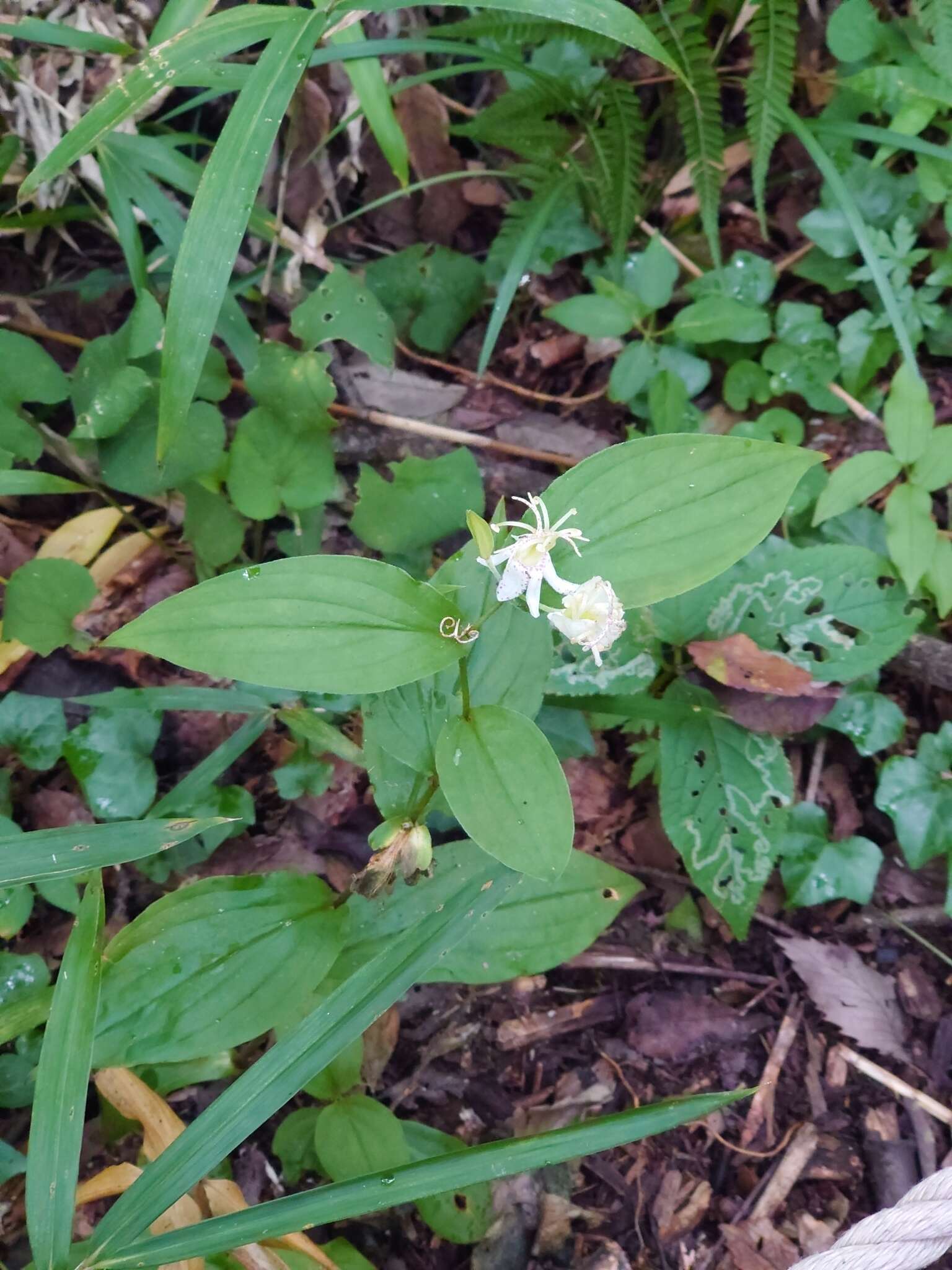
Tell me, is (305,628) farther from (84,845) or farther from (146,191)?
(146,191)

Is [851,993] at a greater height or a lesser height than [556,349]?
lesser

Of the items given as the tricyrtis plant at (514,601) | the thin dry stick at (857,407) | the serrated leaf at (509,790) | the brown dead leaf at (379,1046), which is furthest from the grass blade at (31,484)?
the thin dry stick at (857,407)

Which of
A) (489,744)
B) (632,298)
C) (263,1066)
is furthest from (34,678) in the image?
(632,298)

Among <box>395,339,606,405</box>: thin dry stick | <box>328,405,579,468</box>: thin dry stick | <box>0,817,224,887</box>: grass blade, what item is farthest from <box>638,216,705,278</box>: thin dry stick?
<box>0,817,224,887</box>: grass blade

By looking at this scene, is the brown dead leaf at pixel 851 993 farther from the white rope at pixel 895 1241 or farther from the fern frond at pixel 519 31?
the fern frond at pixel 519 31

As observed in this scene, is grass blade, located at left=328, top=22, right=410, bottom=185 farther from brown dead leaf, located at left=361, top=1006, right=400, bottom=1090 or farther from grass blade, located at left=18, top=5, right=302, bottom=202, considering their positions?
brown dead leaf, located at left=361, top=1006, right=400, bottom=1090

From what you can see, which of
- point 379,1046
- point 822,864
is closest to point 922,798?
point 822,864
